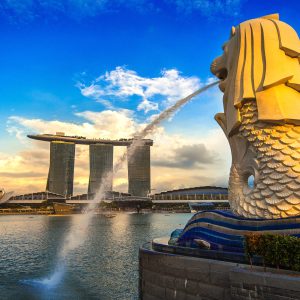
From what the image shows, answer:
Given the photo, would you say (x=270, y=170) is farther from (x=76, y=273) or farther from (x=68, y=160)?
(x=68, y=160)

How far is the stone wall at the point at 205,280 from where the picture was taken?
10.1 m

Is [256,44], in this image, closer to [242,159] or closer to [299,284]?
[242,159]

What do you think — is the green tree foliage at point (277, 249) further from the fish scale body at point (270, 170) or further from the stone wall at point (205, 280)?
the fish scale body at point (270, 170)

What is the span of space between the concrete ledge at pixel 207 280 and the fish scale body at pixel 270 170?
3.57 metres

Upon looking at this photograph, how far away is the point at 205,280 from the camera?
41.6 feet

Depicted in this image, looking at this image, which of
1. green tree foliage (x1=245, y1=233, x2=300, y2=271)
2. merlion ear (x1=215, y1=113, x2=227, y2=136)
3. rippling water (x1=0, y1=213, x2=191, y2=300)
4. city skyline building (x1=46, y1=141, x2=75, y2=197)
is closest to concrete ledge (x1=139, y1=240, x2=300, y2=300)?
green tree foliage (x1=245, y1=233, x2=300, y2=271)

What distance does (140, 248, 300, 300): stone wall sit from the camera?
10.1 metres

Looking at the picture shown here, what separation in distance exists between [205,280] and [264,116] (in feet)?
24.8

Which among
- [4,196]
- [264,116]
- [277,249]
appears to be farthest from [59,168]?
[277,249]

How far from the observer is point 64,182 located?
17962 cm

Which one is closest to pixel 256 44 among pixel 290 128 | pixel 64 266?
pixel 290 128

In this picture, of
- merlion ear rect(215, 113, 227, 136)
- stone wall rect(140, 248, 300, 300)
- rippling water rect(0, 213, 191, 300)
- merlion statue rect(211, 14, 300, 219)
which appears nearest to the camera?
stone wall rect(140, 248, 300, 300)

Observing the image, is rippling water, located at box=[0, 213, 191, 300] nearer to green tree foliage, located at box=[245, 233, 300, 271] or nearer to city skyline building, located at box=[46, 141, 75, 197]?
green tree foliage, located at box=[245, 233, 300, 271]

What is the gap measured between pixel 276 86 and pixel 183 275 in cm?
953
